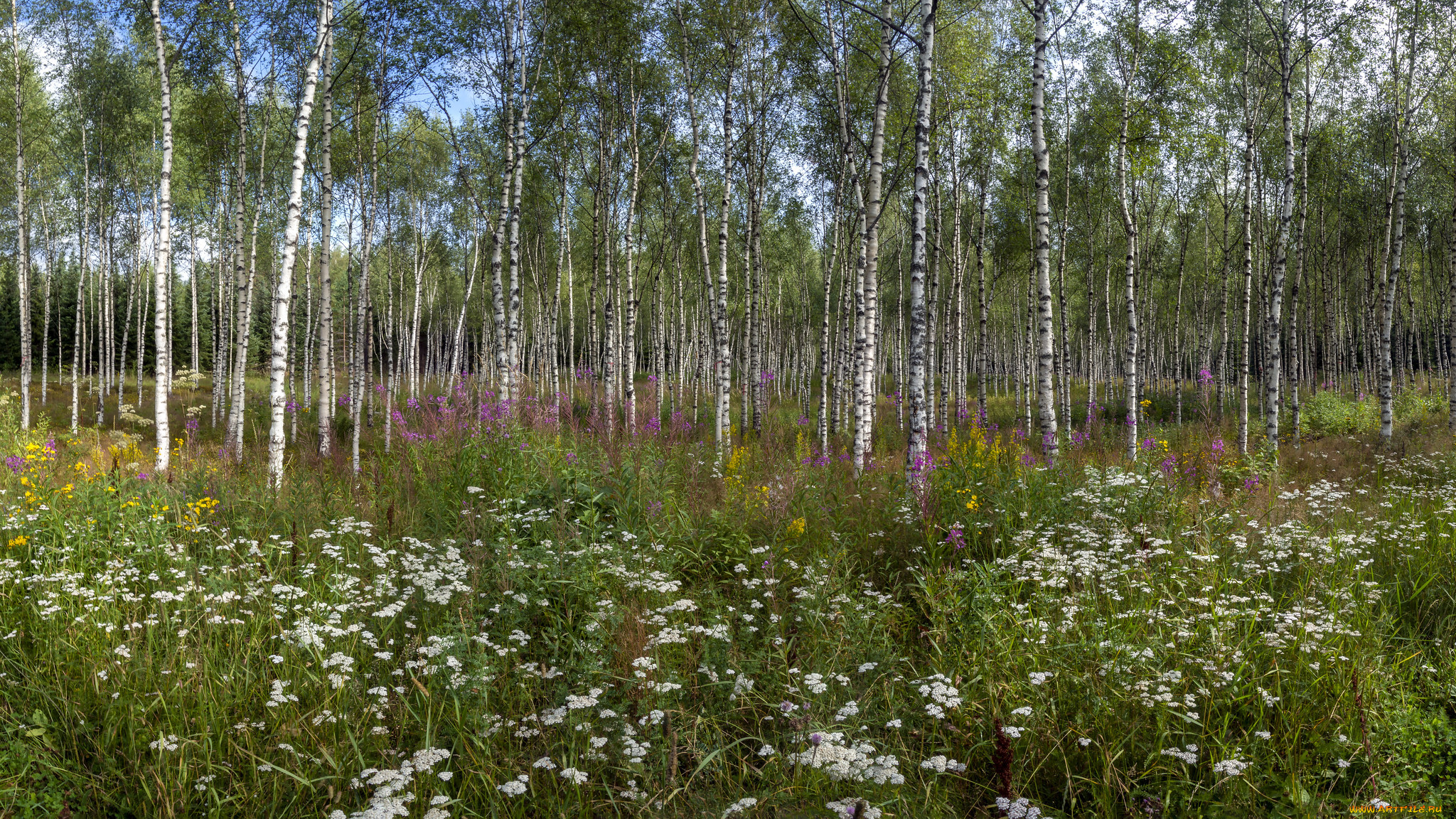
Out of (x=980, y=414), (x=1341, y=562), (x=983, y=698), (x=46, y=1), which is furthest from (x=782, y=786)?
(x=46, y=1)

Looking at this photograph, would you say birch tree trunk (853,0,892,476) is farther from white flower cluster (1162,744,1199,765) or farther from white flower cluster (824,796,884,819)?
white flower cluster (824,796,884,819)

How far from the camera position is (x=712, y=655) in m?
3.89

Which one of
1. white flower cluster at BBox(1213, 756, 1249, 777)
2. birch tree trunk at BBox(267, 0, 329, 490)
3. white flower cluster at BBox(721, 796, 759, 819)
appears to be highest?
birch tree trunk at BBox(267, 0, 329, 490)

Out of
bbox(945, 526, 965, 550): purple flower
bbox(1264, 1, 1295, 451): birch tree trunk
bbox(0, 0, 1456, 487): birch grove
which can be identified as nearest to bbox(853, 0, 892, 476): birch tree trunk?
bbox(0, 0, 1456, 487): birch grove

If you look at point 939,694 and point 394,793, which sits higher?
point 939,694

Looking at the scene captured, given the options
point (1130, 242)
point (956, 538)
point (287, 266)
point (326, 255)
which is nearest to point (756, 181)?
point (1130, 242)

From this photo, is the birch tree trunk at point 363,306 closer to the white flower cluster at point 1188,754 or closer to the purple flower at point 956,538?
the purple flower at point 956,538

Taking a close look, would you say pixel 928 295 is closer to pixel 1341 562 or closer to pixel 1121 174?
pixel 1121 174

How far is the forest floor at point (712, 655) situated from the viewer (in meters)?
2.85

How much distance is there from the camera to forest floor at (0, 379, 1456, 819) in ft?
9.36

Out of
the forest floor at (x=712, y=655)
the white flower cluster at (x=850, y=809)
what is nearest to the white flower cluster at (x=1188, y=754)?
the forest floor at (x=712, y=655)

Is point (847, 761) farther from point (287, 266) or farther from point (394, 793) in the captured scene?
point (287, 266)

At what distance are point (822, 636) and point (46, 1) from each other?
2551 centimetres

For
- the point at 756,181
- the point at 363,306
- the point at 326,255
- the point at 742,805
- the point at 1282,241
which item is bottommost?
the point at 742,805
